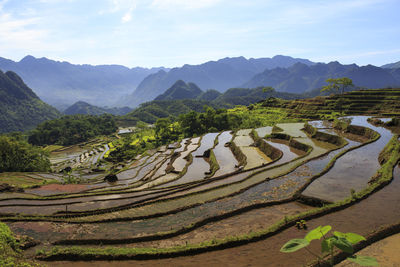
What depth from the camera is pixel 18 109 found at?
174 m

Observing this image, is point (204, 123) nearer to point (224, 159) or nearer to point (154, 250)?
point (224, 159)

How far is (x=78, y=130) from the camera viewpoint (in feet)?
372

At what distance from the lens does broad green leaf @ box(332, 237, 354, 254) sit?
447 centimetres

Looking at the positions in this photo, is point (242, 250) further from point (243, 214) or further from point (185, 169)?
point (185, 169)

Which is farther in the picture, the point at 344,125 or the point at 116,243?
the point at 344,125

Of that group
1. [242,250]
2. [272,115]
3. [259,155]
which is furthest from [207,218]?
[272,115]

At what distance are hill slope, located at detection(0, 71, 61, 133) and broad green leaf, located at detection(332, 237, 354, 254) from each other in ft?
622

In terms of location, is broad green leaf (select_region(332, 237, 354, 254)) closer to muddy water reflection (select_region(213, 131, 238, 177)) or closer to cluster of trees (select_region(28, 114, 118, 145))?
muddy water reflection (select_region(213, 131, 238, 177))

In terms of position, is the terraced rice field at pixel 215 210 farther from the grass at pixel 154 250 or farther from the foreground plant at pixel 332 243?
the foreground plant at pixel 332 243

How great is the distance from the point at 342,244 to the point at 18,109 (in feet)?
720

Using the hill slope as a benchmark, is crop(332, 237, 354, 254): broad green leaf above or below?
below

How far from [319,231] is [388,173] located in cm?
1730

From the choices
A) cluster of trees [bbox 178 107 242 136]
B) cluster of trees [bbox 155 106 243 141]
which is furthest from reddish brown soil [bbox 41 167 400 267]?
cluster of trees [bbox 178 107 242 136]

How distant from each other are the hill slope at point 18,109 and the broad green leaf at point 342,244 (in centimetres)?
18950
